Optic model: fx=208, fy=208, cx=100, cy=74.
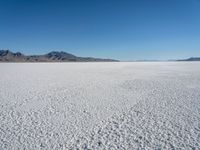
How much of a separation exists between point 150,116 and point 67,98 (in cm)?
271

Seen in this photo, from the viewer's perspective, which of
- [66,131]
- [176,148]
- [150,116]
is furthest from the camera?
[150,116]

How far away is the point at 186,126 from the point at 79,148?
1958 mm

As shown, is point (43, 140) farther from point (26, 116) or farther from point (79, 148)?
point (26, 116)

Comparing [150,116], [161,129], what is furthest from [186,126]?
[150,116]

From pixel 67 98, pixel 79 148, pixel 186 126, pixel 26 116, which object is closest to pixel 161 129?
pixel 186 126

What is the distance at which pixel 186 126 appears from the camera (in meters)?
3.64

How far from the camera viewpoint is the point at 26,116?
168 inches

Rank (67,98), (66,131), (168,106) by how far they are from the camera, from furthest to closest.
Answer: (67,98), (168,106), (66,131)

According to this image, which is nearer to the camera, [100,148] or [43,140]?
[100,148]

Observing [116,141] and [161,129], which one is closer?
[116,141]

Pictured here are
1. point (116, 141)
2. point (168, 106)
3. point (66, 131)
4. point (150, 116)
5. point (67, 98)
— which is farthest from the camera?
point (67, 98)

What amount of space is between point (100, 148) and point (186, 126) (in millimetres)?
1699

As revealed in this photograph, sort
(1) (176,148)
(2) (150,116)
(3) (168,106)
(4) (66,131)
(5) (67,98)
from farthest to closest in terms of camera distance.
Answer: (5) (67,98), (3) (168,106), (2) (150,116), (4) (66,131), (1) (176,148)

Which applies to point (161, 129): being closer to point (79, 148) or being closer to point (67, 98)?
point (79, 148)
